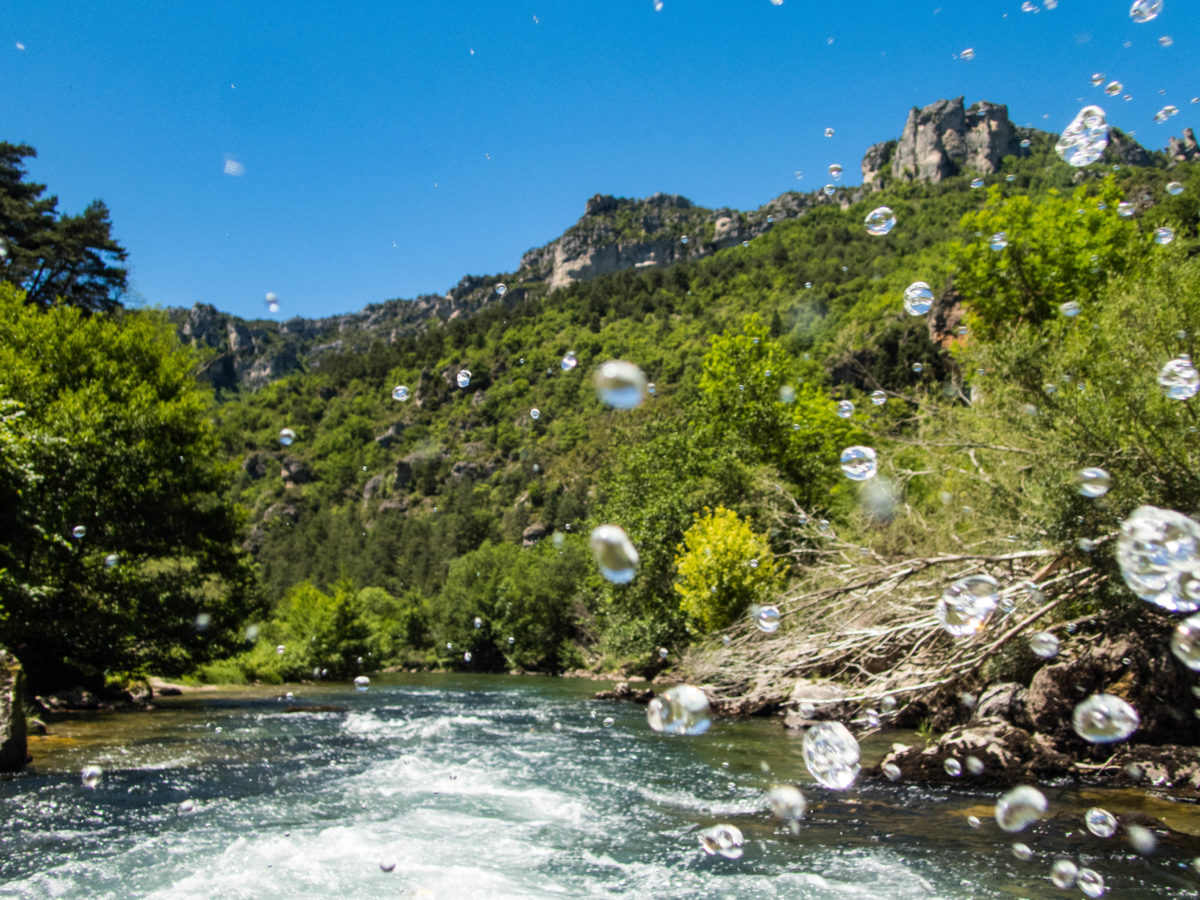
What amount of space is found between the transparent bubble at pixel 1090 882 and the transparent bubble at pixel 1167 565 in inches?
85.4

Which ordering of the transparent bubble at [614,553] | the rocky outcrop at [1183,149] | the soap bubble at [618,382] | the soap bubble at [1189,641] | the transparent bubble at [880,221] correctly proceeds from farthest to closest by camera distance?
1. the rocky outcrop at [1183,149]
2. the transparent bubble at [880,221]
3. the soap bubble at [1189,641]
4. the soap bubble at [618,382]
5. the transparent bubble at [614,553]

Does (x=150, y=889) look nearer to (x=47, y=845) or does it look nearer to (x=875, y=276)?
(x=47, y=845)

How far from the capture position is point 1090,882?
5.39 meters

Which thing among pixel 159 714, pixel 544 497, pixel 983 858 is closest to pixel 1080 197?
pixel 983 858

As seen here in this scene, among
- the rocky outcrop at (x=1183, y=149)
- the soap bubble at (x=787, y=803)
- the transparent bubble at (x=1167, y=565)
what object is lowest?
the soap bubble at (x=787, y=803)

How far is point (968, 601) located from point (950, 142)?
128975 millimetres

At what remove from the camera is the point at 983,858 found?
6027 mm

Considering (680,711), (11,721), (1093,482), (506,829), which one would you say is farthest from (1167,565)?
(11,721)

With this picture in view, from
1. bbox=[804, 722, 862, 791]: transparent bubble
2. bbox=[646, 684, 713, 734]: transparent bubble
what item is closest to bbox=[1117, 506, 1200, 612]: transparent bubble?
bbox=[804, 722, 862, 791]: transparent bubble

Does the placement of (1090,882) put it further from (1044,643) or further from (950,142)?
(950,142)

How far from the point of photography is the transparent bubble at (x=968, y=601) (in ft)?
20.6

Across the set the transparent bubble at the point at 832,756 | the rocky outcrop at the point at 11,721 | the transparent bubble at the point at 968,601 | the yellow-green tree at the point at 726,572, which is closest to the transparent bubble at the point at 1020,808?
the transparent bubble at the point at 832,756

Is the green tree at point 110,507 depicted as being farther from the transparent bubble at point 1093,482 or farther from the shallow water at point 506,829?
the transparent bubble at point 1093,482

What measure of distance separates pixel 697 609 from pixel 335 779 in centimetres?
1115
